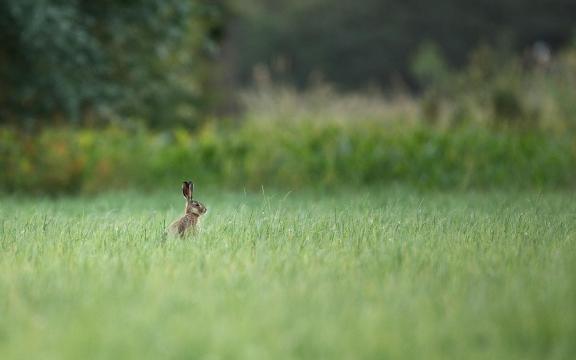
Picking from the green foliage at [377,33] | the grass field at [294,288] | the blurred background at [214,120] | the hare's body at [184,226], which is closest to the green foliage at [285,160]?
the blurred background at [214,120]

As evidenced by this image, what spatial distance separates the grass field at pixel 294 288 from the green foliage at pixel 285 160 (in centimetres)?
499

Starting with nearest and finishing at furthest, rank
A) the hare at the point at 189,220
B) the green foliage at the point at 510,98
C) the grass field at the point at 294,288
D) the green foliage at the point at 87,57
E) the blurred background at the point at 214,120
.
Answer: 1. the grass field at the point at 294,288
2. the hare at the point at 189,220
3. the blurred background at the point at 214,120
4. the green foliage at the point at 87,57
5. the green foliage at the point at 510,98

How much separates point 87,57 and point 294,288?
36.8ft

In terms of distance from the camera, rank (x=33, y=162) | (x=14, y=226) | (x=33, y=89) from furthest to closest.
→ (x=33, y=89)
(x=33, y=162)
(x=14, y=226)

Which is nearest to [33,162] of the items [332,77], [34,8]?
[34,8]

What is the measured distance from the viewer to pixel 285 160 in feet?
39.8

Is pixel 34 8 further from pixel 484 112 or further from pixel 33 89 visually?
pixel 484 112

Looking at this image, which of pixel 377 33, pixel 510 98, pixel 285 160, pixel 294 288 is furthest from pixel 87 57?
pixel 377 33

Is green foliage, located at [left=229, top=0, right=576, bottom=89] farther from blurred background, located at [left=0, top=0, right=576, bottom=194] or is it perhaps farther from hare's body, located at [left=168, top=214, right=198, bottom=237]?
hare's body, located at [left=168, top=214, right=198, bottom=237]

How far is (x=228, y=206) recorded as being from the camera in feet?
29.1

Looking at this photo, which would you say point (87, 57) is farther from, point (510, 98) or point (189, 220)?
point (189, 220)

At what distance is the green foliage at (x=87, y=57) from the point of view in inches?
509

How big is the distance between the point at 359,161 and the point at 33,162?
453cm

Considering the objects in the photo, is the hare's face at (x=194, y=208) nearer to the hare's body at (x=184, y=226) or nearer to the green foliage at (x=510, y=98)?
the hare's body at (x=184, y=226)
